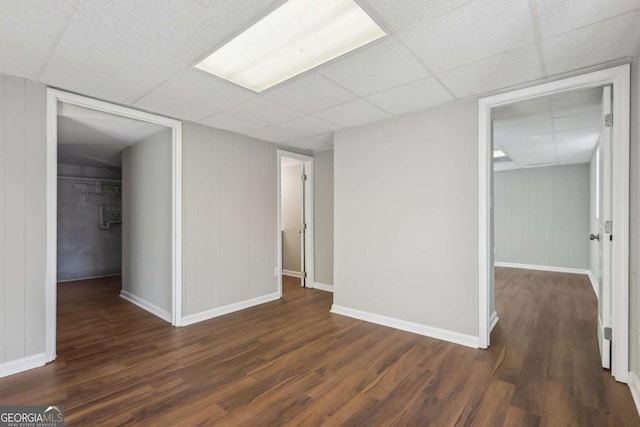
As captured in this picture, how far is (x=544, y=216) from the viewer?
6770 mm

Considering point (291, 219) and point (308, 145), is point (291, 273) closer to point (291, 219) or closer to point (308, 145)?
point (291, 219)

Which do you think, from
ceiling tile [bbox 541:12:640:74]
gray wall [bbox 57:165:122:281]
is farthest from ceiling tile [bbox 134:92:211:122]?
gray wall [bbox 57:165:122:281]

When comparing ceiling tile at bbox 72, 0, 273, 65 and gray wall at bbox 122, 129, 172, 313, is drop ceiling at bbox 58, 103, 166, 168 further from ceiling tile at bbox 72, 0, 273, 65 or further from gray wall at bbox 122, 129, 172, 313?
ceiling tile at bbox 72, 0, 273, 65

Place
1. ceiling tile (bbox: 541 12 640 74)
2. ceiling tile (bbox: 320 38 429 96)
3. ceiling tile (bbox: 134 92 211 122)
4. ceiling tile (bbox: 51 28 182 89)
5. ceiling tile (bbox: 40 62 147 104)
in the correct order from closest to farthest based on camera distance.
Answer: ceiling tile (bbox: 541 12 640 74) < ceiling tile (bbox: 51 28 182 89) < ceiling tile (bbox: 320 38 429 96) < ceiling tile (bbox: 40 62 147 104) < ceiling tile (bbox: 134 92 211 122)

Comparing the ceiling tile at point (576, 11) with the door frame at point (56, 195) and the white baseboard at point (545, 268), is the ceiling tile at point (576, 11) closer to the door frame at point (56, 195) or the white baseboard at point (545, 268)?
the door frame at point (56, 195)

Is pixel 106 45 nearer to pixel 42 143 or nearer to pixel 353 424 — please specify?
pixel 42 143

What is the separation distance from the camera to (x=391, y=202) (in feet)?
11.0

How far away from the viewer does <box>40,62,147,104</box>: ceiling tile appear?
223 centimetres

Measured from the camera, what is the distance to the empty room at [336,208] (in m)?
1.79

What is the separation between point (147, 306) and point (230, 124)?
103 inches

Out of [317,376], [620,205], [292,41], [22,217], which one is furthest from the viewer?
[22,217]

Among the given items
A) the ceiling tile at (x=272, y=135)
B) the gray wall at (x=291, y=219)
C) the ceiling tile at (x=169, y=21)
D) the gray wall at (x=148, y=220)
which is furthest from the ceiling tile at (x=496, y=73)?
the gray wall at (x=291, y=219)

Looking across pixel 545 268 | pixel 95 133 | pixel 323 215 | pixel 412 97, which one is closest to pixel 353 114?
pixel 412 97

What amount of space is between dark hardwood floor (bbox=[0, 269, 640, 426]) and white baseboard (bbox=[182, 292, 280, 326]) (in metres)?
0.14
